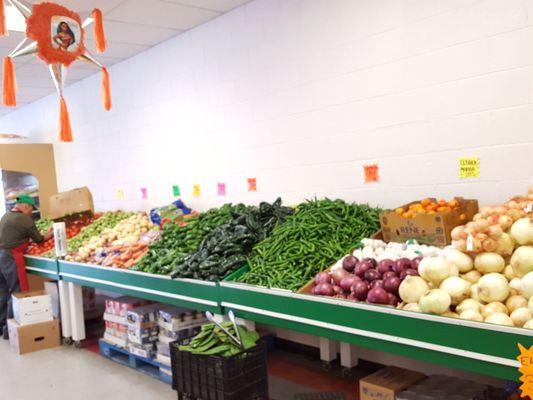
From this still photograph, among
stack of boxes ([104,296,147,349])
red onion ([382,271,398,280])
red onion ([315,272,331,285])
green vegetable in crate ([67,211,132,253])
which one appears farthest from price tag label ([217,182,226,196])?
red onion ([382,271,398,280])

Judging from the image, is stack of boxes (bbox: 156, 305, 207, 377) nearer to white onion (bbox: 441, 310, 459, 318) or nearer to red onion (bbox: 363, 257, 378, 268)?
red onion (bbox: 363, 257, 378, 268)

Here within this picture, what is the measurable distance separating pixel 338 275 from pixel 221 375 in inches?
40.8

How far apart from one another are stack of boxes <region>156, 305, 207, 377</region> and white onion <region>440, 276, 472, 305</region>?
268cm

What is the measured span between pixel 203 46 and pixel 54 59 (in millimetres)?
2328

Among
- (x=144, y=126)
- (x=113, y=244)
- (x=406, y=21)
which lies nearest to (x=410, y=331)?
(x=406, y=21)

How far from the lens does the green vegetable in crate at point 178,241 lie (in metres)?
4.62

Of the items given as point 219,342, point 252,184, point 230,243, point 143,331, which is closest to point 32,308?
point 143,331

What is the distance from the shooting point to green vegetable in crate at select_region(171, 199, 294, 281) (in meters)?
4.06

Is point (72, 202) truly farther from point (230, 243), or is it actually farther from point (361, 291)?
point (361, 291)

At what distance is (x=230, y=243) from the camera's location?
14.0ft

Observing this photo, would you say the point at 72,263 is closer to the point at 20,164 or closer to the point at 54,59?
the point at 54,59

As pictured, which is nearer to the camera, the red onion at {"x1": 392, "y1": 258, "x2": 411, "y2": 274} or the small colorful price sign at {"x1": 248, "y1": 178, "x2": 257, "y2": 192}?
the red onion at {"x1": 392, "y1": 258, "x2": 411, "y2": 274}

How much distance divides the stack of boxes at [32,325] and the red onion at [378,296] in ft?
14.8

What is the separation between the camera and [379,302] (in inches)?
115
